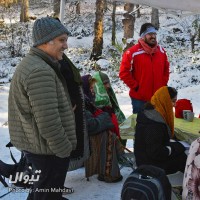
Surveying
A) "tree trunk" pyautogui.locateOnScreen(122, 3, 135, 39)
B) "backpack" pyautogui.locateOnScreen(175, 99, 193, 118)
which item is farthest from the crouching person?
"tree trunk" pyautogui.locateOnScreen(122, 3, 135, 39)

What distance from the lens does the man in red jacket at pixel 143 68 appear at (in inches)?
188

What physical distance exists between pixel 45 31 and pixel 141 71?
2.46m

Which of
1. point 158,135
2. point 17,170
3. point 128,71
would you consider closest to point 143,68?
point 128,71

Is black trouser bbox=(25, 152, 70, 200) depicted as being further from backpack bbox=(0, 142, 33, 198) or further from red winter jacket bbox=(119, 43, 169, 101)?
red winter jacket bbox=(119, 43, 169, 101)

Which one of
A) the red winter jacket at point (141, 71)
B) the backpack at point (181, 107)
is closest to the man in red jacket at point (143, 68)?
the red winter jacket at point (141, 71)

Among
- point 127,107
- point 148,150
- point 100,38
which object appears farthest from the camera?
A: point 100,38

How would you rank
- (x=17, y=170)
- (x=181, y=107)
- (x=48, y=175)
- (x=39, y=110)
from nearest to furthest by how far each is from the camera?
(x=39, y=110) → (x=48, y=175) → (x=17, y=170) → (x=181, y=107)

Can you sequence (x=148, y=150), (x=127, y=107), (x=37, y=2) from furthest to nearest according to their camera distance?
(x=37, y=2) → (x=127, y=107) → (x=148, y=150)

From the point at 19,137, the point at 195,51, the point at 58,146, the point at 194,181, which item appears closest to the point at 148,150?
the point at 194,181

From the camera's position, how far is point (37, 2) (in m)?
26.0

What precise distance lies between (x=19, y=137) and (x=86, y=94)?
1.44 metres

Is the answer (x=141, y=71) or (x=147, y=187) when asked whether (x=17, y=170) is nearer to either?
(x=147, y=187)

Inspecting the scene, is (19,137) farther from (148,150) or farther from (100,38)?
(100,38)

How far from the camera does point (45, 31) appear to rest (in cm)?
260
